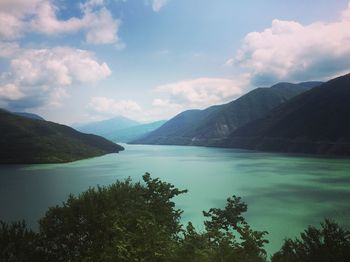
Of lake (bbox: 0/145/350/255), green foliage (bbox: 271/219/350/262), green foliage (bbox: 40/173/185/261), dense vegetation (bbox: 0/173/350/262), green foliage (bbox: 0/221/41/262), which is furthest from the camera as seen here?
lake (bbox: 0/145/350/255)

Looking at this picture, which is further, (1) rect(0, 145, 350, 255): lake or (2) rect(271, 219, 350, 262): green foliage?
(1) rect(0, 145, 350, 255): lake

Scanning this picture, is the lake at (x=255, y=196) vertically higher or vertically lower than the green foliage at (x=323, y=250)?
lower

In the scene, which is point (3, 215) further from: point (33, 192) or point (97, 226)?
point (97, 226)

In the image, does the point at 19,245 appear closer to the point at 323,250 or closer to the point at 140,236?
the point at 140,236

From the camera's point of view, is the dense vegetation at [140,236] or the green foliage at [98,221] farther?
the green foliage at [98,221]

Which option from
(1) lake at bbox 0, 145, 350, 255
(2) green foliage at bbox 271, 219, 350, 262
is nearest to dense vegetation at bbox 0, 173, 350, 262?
(2) green foliage at bbox 271, 219, 350, 262

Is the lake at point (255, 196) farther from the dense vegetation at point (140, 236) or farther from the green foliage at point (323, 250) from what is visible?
the dense vegetation at point (140, 236)

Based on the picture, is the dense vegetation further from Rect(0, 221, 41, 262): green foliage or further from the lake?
the lake

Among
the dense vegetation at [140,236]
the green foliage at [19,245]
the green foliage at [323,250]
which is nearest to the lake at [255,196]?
the green foliage at [323,250]

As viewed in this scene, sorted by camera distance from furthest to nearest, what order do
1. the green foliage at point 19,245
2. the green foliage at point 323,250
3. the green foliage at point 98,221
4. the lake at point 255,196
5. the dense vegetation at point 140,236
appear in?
the lake at point 255,196 < the green foliage at point 98,221 < the green foliage at point 19,245 < the green foliage at point 323,250 < the dense vegetation at point 140,236
